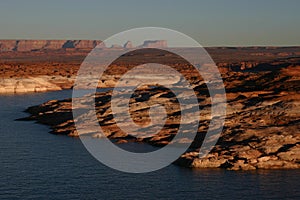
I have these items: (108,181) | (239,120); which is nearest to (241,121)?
(239,120)

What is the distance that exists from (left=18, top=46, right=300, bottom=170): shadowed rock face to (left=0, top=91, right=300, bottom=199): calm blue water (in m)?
2.16

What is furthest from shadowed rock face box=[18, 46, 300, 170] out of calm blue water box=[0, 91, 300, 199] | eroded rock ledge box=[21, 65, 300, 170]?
calm blue water box=[0, 91, 300, 199]

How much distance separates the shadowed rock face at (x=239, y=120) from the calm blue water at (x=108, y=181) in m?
2.16

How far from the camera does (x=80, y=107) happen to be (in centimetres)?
7044

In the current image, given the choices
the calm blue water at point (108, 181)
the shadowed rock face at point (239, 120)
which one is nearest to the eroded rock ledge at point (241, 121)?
the shadowed rock face at point (239, 120)

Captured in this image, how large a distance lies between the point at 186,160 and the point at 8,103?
50.4 metres

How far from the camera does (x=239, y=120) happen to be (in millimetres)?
53969

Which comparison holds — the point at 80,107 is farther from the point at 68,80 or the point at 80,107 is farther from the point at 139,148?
the point at 68,80

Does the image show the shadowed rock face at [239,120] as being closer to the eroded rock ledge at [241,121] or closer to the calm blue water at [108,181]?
the eroded rock ledge at [241,121]

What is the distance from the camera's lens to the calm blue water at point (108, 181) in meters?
34.6

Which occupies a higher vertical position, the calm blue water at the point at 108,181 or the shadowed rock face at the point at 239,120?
the shadowed rock face at the point at 239,120

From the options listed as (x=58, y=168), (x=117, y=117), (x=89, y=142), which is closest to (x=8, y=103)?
(x=117, y=117)

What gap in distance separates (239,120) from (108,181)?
20724 millimetres

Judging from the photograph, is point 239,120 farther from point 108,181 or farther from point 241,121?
point 108,181
